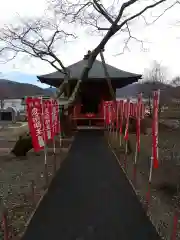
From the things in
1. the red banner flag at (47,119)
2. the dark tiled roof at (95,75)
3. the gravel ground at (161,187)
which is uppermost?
the dark tiled roof at (95,75)

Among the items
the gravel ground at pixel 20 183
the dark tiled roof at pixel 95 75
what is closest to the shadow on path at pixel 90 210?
the gravel ground at pixel 20 183

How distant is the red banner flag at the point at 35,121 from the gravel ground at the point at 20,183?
1.15 metres

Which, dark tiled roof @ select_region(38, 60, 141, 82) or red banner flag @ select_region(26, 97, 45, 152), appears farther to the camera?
dark tiled roof @ select_region(38, 60, 141, 82)

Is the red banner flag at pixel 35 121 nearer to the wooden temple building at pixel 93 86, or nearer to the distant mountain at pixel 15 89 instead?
the wooden temple building at pixel 93 86

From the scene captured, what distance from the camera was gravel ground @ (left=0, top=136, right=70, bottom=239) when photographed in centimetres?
562

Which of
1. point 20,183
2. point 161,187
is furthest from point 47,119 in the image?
point 161,187

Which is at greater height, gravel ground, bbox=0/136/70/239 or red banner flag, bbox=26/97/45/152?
red banner flag, bbox=26/97/45/152

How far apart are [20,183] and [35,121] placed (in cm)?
186

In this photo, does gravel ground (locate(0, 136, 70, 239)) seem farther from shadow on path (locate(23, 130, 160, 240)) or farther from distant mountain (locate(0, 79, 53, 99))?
distant mountain (locate(0, 79, 53, 99))

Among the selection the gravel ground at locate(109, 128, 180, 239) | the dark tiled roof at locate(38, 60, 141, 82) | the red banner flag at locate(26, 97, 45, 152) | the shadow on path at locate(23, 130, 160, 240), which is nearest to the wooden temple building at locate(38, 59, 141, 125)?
the dark tiled roof at locate(38, 60, 141, 82)

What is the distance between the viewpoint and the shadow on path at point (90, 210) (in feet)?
15.0

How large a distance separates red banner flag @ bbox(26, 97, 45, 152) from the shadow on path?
1.15 metres

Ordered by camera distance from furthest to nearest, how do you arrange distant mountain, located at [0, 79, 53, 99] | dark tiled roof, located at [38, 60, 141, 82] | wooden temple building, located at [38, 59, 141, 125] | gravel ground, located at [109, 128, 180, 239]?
distant mountain, located at [0, 79, 53, 99] < wooden temple building, located at [38, 59, 141, 125] < dark tiled roof, located at [38, 60, 141, 82] < gravel ground, located at [109, 128, 180, 239]

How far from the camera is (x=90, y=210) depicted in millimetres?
5605
